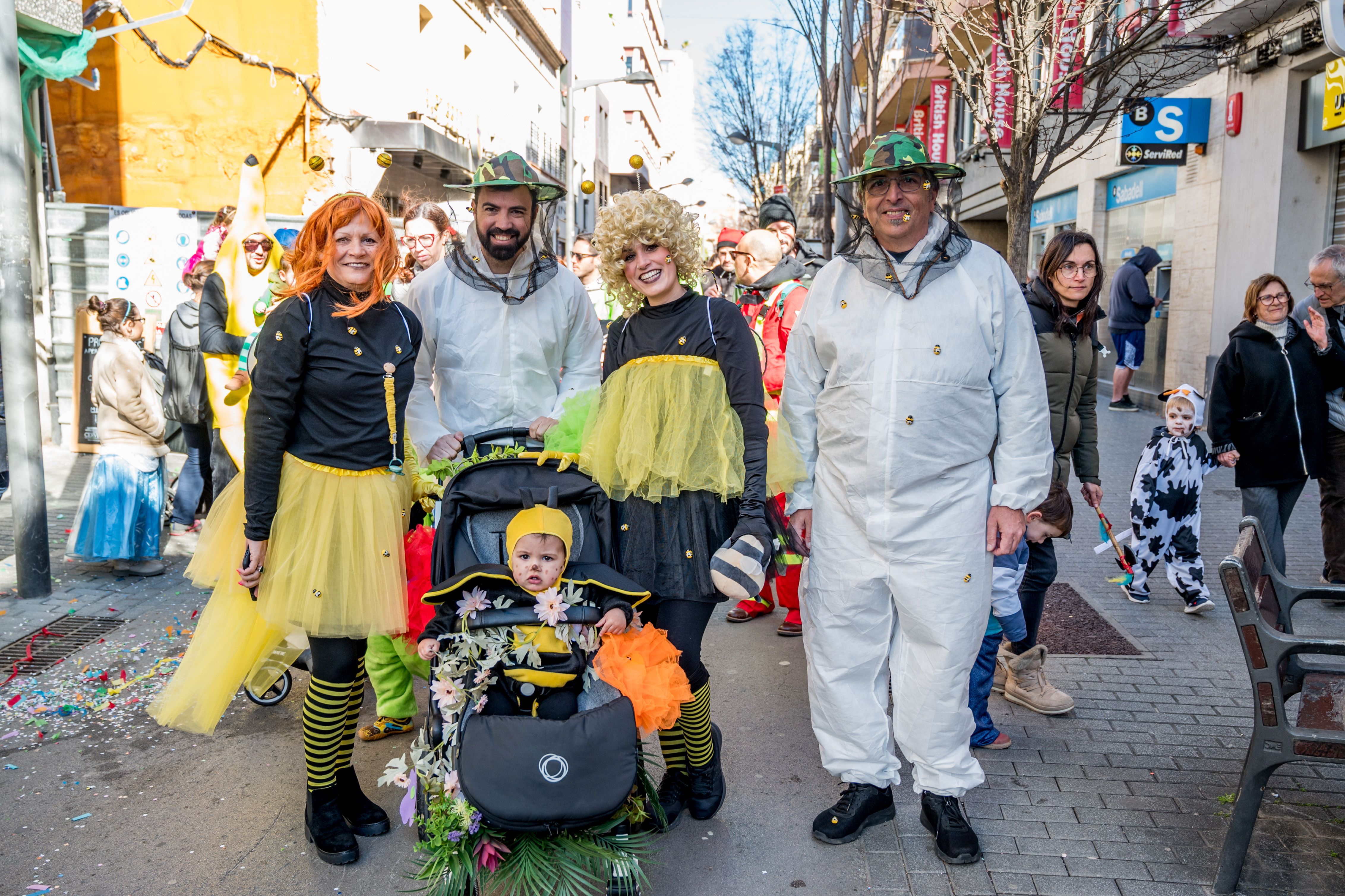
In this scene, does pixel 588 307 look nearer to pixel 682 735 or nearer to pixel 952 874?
pixel 682 735

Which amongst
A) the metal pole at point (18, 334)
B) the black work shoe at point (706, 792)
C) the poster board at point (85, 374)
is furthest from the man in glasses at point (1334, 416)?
the poster board at point (85, 374)

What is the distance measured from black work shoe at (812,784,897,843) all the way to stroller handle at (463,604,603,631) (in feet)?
3.64

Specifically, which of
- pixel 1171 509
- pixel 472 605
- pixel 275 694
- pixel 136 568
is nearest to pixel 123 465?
pixel 136 568

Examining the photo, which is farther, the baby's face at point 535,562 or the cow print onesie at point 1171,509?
the cow print onesie at point 1171,509

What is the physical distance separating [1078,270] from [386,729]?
3.40m

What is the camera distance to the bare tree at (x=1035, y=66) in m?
7.23

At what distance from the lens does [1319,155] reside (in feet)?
34.9

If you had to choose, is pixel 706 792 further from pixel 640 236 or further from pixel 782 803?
pixel 640 236

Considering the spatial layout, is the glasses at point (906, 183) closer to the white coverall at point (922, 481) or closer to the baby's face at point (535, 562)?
the white coverall at point (922, 481)

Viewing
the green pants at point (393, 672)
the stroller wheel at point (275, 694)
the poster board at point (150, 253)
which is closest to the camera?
the green pants at point (393, 672)

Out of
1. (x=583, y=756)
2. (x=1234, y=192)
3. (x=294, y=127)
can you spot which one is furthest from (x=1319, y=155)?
(x=294, y=127)

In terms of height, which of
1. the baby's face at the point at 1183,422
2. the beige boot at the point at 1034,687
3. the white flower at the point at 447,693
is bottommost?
the beige boot at the point at 1034,687

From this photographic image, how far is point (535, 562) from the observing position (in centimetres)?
302

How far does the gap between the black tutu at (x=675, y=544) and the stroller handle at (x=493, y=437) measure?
19.1 inches
